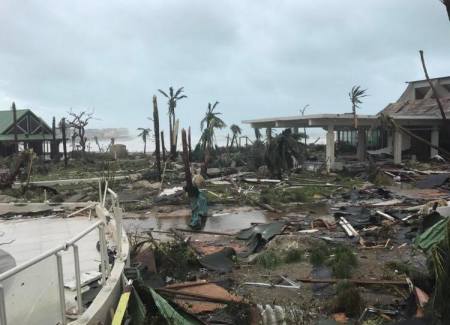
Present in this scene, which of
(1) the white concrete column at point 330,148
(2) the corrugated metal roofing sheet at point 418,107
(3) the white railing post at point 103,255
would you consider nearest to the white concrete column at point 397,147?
(2) the corrugated metal roofing sheet at point 418,107

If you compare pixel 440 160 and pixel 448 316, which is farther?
pixel 440 160

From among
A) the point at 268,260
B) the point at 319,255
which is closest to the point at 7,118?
the point at 268,260

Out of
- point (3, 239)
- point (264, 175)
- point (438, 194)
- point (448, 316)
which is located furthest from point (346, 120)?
point (448, 316)

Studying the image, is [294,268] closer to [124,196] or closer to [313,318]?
[313,318]

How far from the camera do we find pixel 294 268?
964 cm

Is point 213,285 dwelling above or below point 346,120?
below

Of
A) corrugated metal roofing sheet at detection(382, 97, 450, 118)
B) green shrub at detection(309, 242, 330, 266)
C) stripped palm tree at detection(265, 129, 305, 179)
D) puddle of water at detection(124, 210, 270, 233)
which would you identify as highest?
corrugated metal roofing sheet at detection(382, 97, 450, 118)

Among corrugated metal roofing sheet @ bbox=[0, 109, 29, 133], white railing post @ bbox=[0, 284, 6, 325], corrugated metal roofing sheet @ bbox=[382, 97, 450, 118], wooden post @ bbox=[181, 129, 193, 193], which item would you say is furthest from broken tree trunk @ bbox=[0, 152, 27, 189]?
corrugated metal roofing sheet @ bbox=[382, 97, 450, 118]

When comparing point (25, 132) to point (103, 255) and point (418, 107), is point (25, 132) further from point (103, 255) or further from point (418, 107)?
point (103, 255)

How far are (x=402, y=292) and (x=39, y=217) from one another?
→ 1121 centimetres

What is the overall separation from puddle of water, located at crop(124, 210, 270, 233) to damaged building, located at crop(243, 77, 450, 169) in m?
12.8

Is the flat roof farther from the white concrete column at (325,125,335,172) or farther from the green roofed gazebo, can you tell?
the green roofed gazebo

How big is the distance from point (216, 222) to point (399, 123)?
69.2ft

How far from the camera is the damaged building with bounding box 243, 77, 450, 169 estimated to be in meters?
30.2
